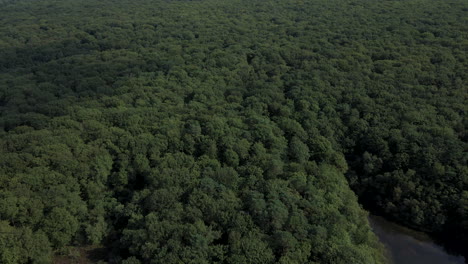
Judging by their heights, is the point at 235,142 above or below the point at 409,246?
above

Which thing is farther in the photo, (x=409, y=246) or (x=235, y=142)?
(x=235, y=142)

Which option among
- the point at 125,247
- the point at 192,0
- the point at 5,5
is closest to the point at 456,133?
the point at 125,247

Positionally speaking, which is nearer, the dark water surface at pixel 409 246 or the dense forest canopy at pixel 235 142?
the dense forest canopy at pixel 235 142

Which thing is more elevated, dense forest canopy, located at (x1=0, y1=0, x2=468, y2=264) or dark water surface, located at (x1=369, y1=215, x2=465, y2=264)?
dense forest canopy, located at (x1=0, y1=0, x2=468, y2=264)

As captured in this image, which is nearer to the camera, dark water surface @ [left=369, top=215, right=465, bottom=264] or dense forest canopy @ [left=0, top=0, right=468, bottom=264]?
dense forest canopy @ [left=0, top=0, right=468, bottom=264]

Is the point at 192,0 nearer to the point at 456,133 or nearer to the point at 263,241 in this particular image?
the point at 456,133
